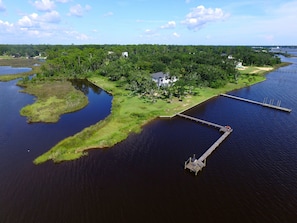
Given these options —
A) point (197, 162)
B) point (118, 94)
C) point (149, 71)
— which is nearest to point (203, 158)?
point (197, 162)

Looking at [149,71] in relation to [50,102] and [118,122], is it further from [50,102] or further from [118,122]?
[118,122]

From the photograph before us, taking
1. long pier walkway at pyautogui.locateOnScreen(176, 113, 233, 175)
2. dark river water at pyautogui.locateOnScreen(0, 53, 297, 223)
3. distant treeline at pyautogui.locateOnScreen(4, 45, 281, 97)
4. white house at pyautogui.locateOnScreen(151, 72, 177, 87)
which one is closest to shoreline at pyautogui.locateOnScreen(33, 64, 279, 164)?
dark river water at pyautogui.locateOnScreen(0, 53, 297, 223)

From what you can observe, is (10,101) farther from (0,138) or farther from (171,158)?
(171,158)

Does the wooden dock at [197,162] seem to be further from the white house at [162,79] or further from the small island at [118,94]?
the white house at [162,79]

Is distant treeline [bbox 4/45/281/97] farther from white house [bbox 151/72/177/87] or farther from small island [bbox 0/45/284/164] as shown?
white house [bbox 151/72/177/87]

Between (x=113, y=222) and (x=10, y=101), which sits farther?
(x=10, y=101)

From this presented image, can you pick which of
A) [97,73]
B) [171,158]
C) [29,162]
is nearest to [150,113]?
[171,158]

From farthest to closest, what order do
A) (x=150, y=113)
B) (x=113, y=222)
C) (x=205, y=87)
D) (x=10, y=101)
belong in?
(x=205, y=87), (x=10, y=101), (x=150, y=113), (x=113, y=222)
